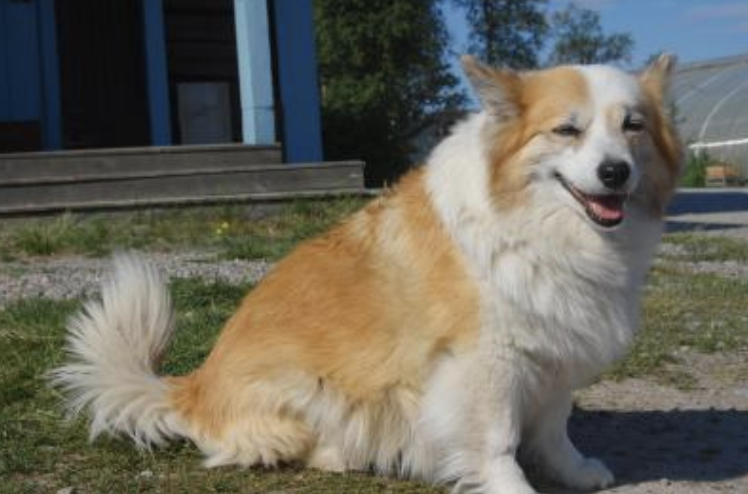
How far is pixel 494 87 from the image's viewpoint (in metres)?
3.42

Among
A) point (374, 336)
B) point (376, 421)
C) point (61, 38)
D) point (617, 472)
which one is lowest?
point (617, 472)

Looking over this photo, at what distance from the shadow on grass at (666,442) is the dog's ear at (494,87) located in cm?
127

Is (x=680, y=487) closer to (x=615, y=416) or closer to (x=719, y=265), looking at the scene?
(x=615, y=416)

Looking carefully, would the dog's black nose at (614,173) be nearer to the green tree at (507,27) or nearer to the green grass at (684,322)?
the green grass at (684,322)

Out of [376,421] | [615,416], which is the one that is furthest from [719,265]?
[376,421]

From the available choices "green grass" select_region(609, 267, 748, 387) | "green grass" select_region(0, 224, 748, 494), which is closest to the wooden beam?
"green grass" select_region(0, 224, 748, 494)

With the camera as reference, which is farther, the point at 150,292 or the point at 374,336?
the point at 150,292

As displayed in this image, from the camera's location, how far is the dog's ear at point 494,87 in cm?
341

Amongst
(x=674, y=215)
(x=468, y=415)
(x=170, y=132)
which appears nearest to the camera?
(x=468, y=415)

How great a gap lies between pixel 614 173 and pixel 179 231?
6.83m

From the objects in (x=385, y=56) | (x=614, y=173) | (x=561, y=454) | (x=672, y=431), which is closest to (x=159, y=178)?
(x=672, y=431)

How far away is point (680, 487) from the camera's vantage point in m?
3.55

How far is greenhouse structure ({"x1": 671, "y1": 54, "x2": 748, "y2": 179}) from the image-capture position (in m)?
Result: 38.9

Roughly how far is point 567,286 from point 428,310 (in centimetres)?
43
